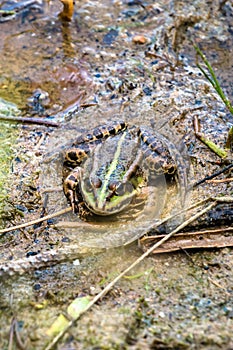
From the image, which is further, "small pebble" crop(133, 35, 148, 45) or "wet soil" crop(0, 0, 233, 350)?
"small pebble" crop(133, 35, 148, 45)

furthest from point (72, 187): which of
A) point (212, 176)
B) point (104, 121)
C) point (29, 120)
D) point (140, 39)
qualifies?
point (140, 39)

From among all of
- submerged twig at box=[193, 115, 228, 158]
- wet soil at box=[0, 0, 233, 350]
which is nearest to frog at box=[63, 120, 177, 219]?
wet soil at box=[0, 0, 233, 350]

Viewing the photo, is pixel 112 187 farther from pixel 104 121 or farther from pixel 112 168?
pixel 104 121

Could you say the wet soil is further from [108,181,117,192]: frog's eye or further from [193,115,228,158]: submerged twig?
[108,181,117,192]: frog's eye

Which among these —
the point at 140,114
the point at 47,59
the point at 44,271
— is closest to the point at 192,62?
the point at 140,114

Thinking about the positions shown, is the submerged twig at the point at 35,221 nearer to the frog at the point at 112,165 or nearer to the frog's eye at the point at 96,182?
the frog at the point at 112,165

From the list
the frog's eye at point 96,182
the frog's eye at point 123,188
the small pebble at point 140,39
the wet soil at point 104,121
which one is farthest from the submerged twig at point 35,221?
the small pebble at point 140,39

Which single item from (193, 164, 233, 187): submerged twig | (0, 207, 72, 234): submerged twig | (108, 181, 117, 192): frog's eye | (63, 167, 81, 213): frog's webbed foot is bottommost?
(0, 207, 72, 234): submerged twig

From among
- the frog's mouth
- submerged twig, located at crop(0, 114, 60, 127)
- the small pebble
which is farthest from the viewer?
the small pebble
